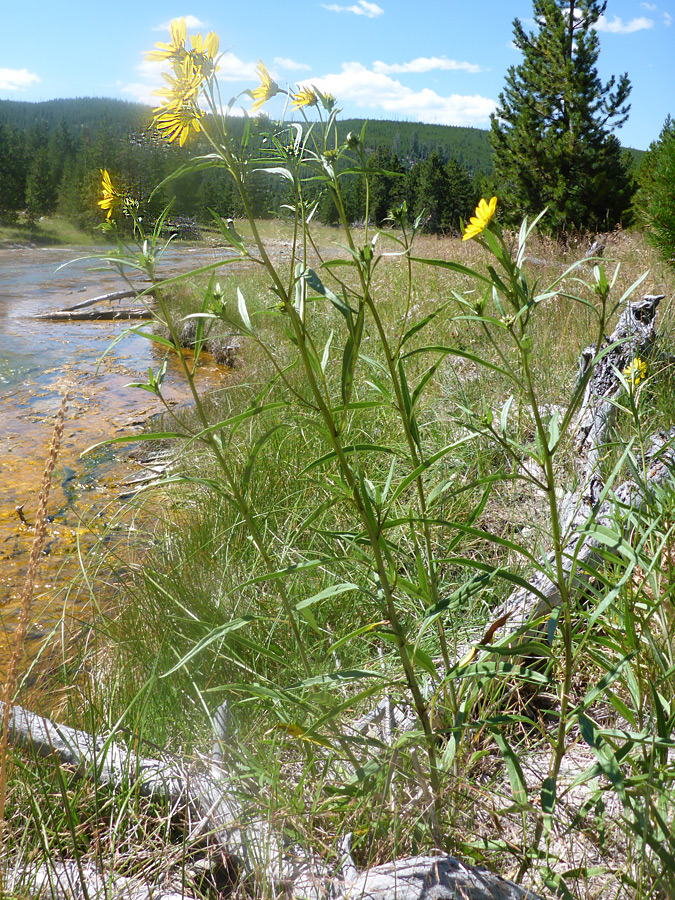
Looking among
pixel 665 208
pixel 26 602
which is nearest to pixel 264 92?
pixel 26 602

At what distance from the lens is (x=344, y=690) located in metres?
1.35

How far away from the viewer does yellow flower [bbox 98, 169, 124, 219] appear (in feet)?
3.44

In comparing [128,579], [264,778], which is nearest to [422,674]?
[264,778]

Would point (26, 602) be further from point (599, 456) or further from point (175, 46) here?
point (599, 456)

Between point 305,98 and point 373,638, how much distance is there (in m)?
1.11

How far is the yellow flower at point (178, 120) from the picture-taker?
67 centimetres

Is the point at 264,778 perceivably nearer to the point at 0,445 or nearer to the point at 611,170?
the point at 0,445

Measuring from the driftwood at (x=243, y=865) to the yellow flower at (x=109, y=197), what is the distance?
81cm

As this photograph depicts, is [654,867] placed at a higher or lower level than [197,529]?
higher

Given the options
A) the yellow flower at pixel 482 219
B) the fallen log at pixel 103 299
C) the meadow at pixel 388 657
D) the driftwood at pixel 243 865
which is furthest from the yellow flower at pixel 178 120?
the fallen log at pixel 103 299

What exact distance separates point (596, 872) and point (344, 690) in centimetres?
65

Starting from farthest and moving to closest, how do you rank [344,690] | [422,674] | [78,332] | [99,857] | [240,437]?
1. [78,332]
2. [240,437]
3. [344,690]
4. [422,674]
5. [99,857]

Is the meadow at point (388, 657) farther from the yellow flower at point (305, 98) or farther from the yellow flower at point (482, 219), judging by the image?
the yellow flower at point (305, 98)

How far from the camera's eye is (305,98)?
882 mm
